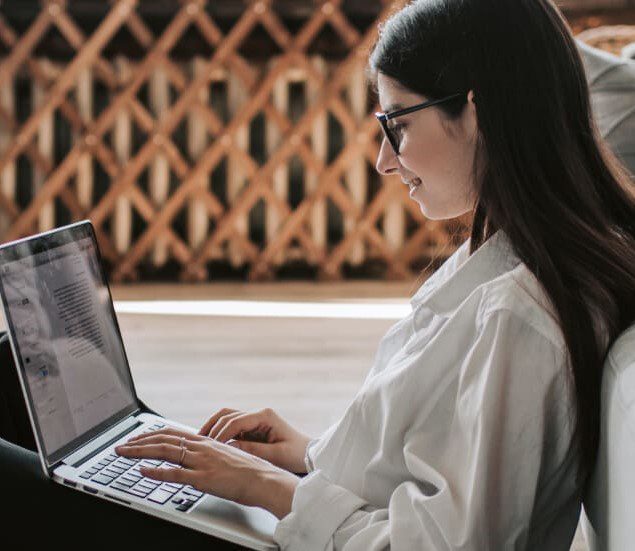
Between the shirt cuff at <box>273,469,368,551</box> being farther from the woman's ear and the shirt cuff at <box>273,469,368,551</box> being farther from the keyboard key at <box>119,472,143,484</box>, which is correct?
the woman's ear

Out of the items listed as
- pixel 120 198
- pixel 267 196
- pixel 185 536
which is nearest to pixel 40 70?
Result: pixel 120 198

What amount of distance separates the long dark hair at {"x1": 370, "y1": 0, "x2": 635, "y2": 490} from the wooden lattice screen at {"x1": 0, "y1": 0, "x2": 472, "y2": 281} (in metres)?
2.66

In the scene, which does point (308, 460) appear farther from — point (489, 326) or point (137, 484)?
point (489, 326)

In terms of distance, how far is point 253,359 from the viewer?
7.61ft

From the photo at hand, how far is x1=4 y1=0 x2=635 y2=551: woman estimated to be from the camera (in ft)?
1.84

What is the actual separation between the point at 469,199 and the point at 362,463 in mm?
195

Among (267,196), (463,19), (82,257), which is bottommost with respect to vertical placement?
(267,196)

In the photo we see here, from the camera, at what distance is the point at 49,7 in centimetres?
321

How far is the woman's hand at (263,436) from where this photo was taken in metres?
0.81

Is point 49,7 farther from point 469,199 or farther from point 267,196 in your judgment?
point 469,199

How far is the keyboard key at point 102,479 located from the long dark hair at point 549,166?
319 mm

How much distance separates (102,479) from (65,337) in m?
0.12

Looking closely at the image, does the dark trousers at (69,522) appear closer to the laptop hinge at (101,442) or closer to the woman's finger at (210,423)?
the laptop hinge at (101,442)

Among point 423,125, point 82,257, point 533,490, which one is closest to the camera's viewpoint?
point 533,490
